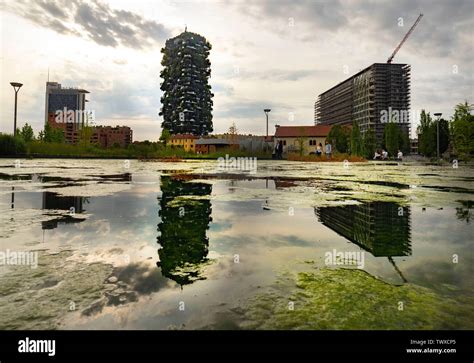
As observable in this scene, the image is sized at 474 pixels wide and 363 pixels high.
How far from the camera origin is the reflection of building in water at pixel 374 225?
4543mm

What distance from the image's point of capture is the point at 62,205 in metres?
7.40

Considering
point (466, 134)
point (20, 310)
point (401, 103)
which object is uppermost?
point (401, 103)

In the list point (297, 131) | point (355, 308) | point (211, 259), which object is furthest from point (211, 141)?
point (355, 308)

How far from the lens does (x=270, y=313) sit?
2.61 metres

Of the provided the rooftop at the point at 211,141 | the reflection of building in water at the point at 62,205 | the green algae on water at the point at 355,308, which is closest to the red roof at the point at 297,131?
the rooftop at the point at 211,141

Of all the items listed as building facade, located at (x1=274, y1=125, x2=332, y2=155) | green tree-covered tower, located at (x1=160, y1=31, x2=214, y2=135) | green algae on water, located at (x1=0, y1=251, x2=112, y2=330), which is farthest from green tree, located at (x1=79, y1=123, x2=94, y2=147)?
green algae on water, located at (x1=0, y1=251, x2=112, y2=330)

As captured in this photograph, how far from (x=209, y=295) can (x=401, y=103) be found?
13451 cm

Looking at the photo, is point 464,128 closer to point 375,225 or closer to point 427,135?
point 427,135

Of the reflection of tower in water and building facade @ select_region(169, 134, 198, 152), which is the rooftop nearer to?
building facade @ select_region(169, 134, 198, 152)

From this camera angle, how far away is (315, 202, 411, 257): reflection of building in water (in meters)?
4.54

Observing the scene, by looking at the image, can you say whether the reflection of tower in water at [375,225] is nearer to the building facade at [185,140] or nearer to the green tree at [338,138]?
the green tree at [338,138]

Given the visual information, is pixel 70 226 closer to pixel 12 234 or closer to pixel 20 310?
pixel 12 234

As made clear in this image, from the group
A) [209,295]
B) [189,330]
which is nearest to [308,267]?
[209,295]

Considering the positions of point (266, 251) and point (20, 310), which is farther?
point (266, 251)
